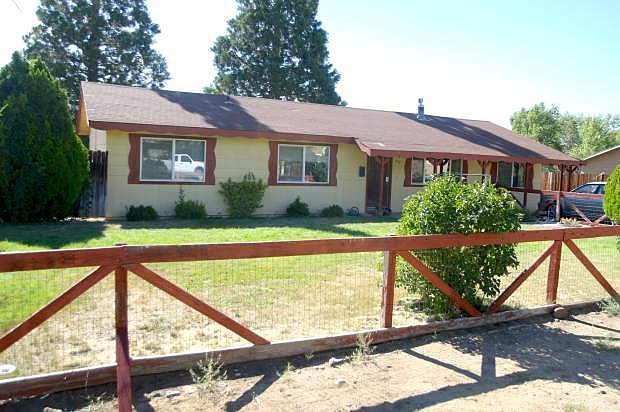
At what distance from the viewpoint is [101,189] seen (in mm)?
14320

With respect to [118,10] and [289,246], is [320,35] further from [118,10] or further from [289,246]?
[289,246]

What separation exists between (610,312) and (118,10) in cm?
3608

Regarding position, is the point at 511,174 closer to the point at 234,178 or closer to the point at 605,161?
the point at 234,178

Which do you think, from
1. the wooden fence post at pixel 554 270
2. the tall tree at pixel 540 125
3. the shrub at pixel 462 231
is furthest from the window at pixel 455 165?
the tall tree at pixel 540 125

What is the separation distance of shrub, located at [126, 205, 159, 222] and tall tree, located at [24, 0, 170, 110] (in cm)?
2220

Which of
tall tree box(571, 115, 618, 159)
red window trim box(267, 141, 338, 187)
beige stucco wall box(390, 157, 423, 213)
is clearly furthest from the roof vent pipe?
tall tree box(571, 115, 618, 159)

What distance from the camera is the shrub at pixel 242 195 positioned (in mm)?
15266

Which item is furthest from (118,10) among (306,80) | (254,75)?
(306,80)

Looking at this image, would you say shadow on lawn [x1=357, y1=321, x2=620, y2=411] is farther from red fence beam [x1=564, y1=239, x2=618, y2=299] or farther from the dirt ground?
red fence beam [x1=564, y1=239, x2=618, y2=299]

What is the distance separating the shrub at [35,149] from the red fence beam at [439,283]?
996cm

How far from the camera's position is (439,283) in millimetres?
5672

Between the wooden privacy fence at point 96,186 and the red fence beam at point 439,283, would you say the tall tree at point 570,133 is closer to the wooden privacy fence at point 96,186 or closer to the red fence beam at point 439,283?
the wooden privacy fence at point 96,186

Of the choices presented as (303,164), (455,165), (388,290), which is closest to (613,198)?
(303,164)

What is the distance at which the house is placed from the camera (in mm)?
14266
